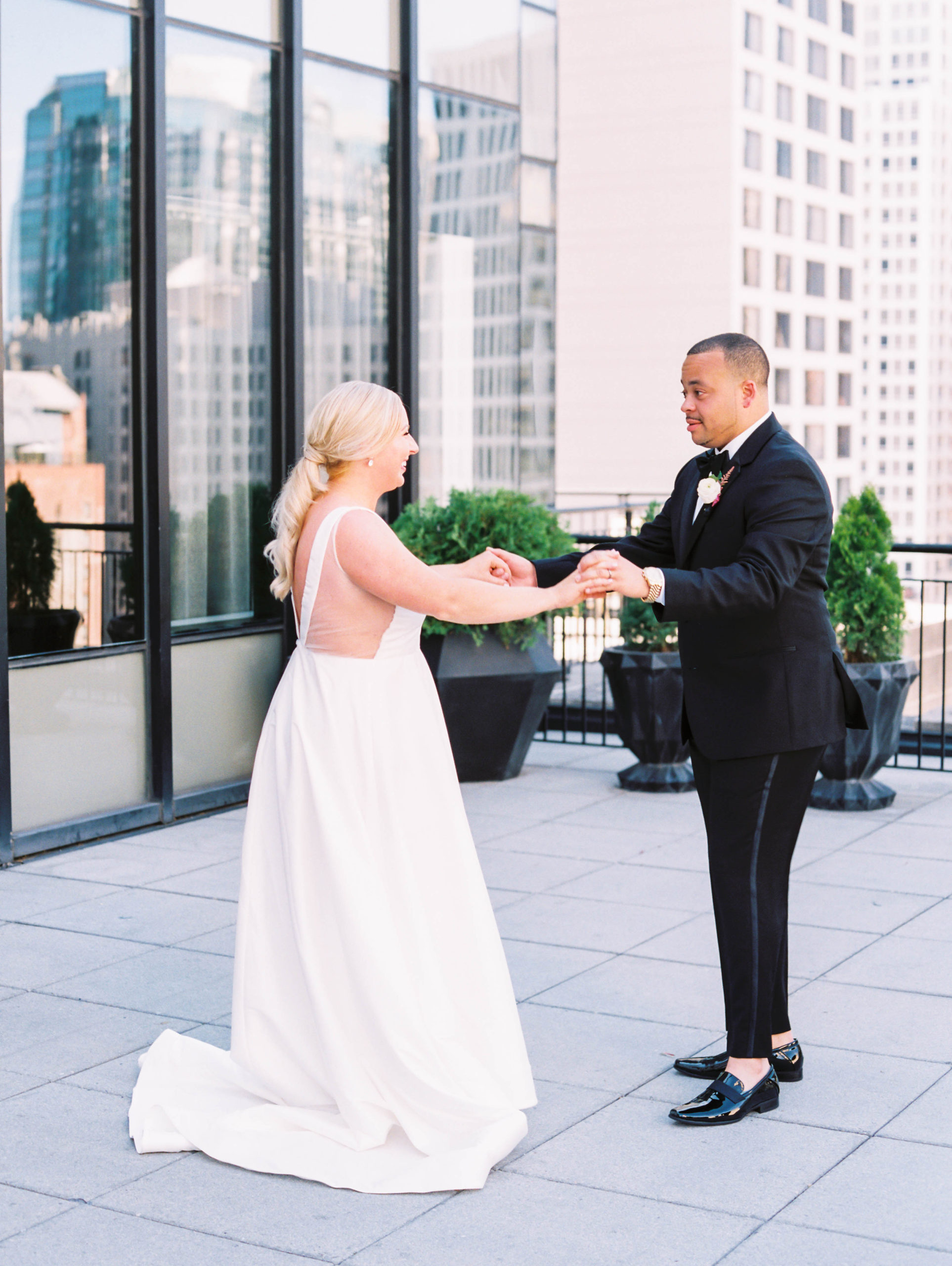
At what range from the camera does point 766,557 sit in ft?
12.7

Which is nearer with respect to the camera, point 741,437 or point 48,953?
point 741,437

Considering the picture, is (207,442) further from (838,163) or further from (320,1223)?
(838,163)

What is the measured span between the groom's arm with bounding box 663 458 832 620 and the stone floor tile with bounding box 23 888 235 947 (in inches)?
109

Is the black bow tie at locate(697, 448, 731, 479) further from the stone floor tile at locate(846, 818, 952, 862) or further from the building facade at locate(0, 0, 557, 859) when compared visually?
the building facade at locate(0, 0, 557, 859)

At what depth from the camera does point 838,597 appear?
823 cm

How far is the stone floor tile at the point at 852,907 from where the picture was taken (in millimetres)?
5965

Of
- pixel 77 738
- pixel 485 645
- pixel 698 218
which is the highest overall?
pixel 698 218

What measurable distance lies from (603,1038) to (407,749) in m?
1.31


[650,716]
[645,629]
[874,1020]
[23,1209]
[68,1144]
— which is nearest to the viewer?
[23,1209]

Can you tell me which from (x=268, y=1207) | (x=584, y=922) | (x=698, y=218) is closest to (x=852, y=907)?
(x=584, y=922)

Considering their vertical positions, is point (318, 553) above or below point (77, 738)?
above

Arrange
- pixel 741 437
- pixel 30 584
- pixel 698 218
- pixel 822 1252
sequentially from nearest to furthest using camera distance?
1. pixel 822 1252
2. pixel 741 437
3. pixel 30 584
4. pixel 698 218

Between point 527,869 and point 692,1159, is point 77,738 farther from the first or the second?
point 692,1159

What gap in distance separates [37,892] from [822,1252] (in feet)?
13.4
